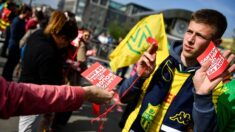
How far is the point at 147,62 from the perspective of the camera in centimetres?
231

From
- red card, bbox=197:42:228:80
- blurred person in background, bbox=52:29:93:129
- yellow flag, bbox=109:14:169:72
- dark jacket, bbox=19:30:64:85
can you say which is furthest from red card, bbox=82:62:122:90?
blurred person in background, bbox=52:29:93:129

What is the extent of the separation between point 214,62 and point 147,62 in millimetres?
488

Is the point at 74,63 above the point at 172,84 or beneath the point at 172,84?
beneath

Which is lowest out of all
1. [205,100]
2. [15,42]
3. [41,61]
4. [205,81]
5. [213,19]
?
[15,42]

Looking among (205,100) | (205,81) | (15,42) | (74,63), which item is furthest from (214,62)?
(15,42)

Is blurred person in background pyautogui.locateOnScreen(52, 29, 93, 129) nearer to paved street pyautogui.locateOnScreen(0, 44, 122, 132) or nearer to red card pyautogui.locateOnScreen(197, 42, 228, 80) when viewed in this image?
paved street pyautogui.locateOnScreen(0, 44, 122, 132)

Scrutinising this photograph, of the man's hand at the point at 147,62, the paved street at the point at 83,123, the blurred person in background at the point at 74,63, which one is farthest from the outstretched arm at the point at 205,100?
the paved street at the point at 83,123

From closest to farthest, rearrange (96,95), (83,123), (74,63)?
(96,95)
(74,63)
(83,123)

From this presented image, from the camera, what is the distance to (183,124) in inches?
90.7

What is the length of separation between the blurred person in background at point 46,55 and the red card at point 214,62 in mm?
1753

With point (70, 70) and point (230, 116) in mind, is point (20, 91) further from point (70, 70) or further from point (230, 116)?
point (70, 70)

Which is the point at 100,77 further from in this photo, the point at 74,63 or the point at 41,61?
the point at 74,63

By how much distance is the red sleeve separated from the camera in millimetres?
1743

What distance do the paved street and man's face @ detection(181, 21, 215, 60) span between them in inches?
152
